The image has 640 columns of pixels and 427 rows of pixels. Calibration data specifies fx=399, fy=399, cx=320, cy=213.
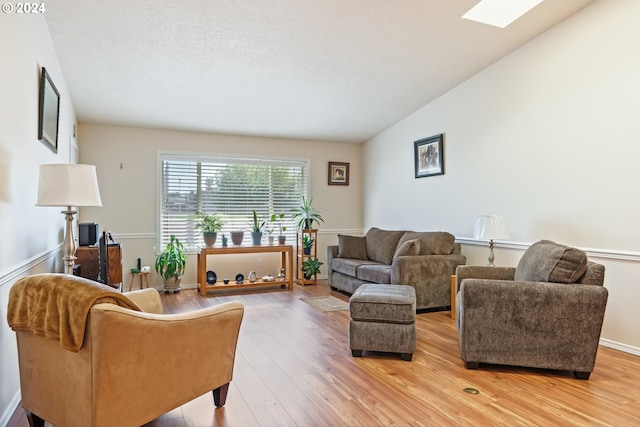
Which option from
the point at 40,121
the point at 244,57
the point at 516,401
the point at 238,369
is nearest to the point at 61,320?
the point at 238,369

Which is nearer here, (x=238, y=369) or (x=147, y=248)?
(x=238, y=369)

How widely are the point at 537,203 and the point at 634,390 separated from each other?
1870 millimetres

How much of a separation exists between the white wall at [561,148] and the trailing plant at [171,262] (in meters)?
3.49

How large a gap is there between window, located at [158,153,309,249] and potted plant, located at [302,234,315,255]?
19.5 inches

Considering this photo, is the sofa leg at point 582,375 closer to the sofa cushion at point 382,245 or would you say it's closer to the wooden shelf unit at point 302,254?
the sofa cushion at point 382,245

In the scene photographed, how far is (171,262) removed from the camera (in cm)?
541

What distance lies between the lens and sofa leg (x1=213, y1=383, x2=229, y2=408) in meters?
2.22

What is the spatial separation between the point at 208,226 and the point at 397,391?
3876mm

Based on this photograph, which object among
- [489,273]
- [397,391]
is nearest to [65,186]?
[397,391]

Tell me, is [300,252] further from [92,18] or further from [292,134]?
[92,18]

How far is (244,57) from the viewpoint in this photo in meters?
3.91

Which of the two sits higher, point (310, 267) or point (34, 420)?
point (310, 267)

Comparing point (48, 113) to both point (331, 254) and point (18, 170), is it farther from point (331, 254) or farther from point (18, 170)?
point (331, 254)

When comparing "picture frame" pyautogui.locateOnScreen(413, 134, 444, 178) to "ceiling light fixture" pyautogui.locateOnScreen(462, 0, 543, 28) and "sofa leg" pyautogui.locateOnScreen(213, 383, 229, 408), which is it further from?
"sofa leg" pyautogui.locateOnScreen(213, 383, 229, 408)
